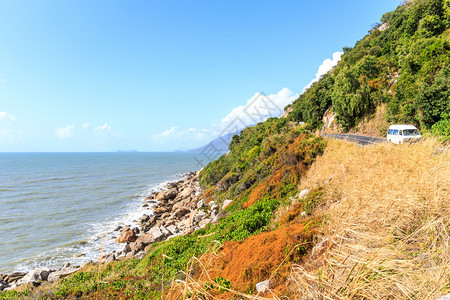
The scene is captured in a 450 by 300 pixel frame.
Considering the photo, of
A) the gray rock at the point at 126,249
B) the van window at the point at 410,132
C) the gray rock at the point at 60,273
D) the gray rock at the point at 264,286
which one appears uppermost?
the gray rock at the point at 60,273

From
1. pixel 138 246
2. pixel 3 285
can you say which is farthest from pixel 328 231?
pixel 3 285

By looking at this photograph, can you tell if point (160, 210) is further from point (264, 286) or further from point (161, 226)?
point (264, 286)

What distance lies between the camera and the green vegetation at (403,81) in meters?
15.5

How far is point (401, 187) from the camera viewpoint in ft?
12.9

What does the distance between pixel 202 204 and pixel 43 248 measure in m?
12.0

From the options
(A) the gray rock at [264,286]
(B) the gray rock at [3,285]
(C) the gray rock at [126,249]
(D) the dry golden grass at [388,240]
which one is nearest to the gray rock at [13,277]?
(B) the gray rock at [3,285]

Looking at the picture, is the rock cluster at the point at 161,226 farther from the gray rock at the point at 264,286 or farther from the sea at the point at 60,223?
the gray rock at the point at 264,286

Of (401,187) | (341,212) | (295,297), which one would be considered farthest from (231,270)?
(401,187)

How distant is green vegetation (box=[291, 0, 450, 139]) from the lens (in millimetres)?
15508

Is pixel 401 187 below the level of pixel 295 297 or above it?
below

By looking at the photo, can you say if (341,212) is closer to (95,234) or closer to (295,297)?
(295,297)

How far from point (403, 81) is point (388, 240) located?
22109 mm

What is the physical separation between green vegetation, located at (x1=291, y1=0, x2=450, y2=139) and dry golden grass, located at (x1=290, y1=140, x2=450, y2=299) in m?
13.7

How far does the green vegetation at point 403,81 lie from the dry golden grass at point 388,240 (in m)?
13.7
